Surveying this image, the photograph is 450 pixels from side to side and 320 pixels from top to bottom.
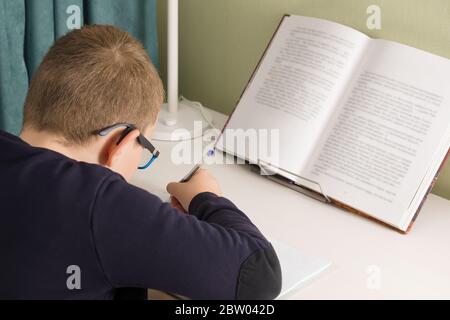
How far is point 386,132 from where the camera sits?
→ 1.09m

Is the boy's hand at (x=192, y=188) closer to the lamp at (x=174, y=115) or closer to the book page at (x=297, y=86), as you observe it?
the book page at (x=297, y=86)

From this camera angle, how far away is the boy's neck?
827 millimetres

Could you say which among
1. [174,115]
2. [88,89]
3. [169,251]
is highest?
[88,89]

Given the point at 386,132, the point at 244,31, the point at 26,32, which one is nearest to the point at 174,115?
the point at 244,31

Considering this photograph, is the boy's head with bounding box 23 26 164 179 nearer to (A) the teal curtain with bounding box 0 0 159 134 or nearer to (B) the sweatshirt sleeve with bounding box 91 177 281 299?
(B) the sweatshirt sleeve with bounding box 91 177 281 299

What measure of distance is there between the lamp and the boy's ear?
1.59 ft

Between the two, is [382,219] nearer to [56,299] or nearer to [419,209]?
[419,209]

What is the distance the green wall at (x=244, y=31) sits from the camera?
1108mm

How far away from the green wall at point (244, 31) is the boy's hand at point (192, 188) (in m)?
0.41

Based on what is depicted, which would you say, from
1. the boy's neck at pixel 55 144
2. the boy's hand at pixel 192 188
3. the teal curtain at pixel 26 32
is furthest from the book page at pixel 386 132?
the teal curtain at pixel 26 32

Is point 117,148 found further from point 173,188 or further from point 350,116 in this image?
point 350,116

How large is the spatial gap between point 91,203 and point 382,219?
0.52 metres

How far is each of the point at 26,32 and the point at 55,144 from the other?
0.55 metres
